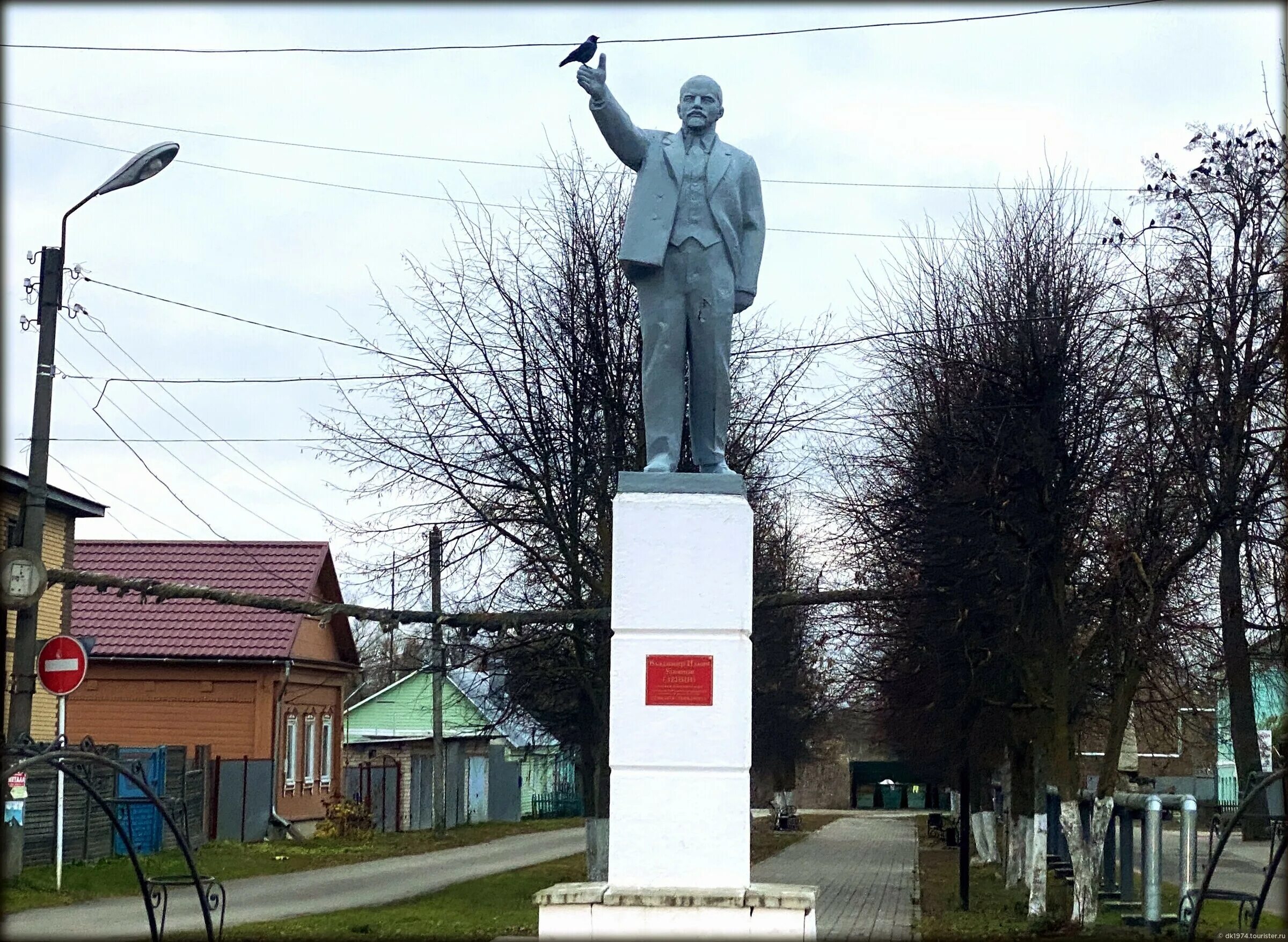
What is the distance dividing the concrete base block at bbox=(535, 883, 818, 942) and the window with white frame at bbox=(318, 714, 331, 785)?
1170 inches

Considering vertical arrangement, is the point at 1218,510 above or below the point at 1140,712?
above

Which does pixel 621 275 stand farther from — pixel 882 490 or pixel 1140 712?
pixel 1140 712

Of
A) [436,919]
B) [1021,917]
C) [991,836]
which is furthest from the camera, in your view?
[991,836]

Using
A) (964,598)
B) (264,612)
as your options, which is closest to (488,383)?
(964,598)

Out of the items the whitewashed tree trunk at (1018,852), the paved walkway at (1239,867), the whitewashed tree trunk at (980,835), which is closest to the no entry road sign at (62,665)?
the whitewashed tree trunk at (1018,852)

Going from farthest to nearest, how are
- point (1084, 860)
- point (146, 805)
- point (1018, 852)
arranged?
point (146, 805), point (1018, 852), point (1084, 860)

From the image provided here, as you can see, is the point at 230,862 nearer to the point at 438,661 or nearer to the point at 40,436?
the point at 438,661

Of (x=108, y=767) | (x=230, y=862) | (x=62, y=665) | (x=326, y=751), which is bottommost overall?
(x=230, y=862)

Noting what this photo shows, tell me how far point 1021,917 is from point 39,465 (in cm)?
1258

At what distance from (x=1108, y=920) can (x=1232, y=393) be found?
625 centimetres

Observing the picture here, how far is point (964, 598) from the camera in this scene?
677 inches

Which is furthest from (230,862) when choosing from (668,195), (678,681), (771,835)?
(771,835)

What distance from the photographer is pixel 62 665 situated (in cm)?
1820

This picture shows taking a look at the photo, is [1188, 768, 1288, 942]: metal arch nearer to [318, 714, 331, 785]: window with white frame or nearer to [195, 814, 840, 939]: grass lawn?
[195, 814, 840, 939]: grass lawn
